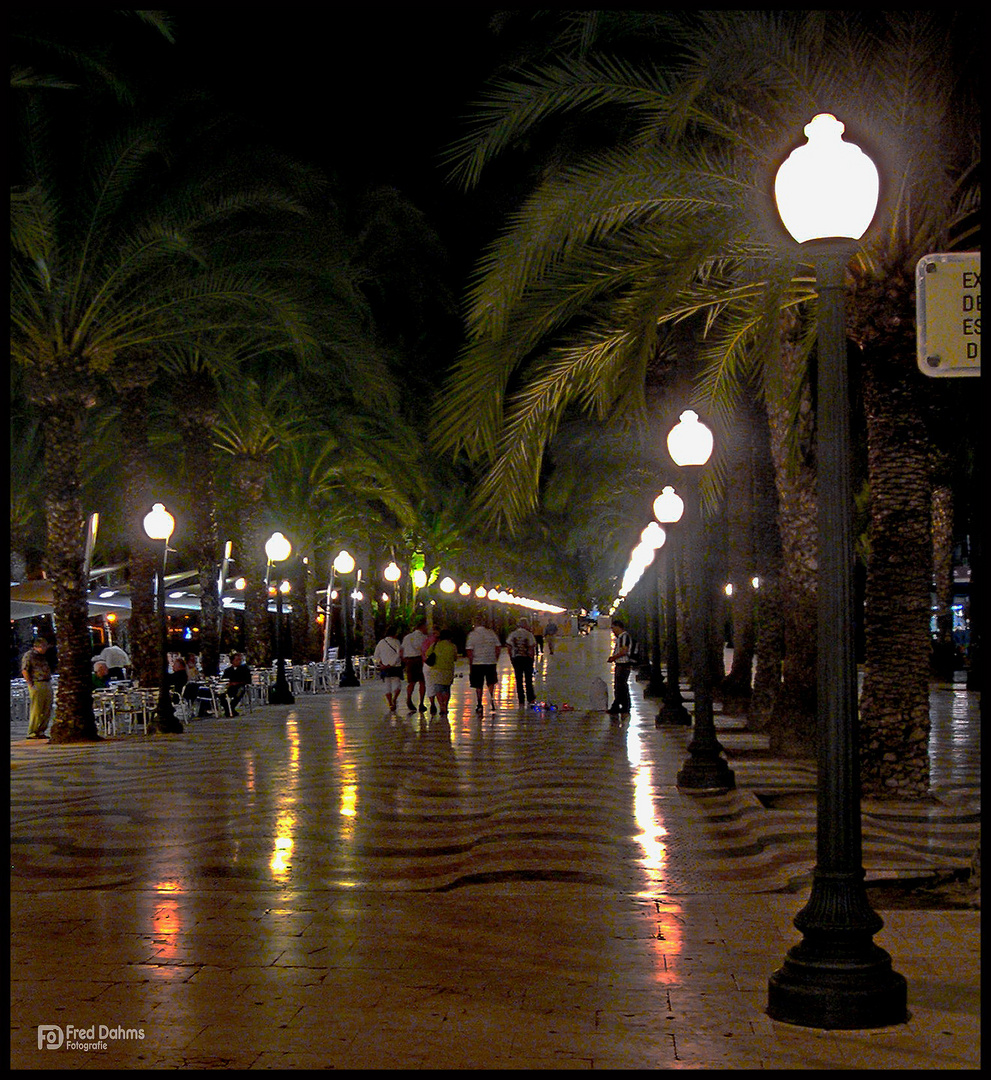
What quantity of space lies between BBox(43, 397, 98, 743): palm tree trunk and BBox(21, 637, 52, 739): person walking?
1.34m

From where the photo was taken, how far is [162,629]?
21.9 m

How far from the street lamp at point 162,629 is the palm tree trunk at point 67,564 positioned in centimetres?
124

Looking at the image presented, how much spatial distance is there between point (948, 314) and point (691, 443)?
7.41m

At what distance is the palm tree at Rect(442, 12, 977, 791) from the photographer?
456 inches

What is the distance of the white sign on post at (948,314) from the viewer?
5.89 m

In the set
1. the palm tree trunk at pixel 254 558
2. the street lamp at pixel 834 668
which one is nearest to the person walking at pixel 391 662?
the palm tree trunk at pixel 254 558

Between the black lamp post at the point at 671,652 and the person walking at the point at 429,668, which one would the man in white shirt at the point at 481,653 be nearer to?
the person walking at the point at 429,668

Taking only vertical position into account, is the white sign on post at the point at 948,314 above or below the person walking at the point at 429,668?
above

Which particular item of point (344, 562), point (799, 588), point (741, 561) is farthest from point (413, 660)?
point (799, 588)

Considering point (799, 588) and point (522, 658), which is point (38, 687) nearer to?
point (522, 658)

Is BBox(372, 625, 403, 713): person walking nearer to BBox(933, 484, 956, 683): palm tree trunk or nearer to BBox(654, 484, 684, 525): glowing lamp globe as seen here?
BBox(654, 484, 684, 525): glowing lamp globe

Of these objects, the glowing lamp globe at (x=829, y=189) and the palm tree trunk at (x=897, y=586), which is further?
the palm tree trunk at (x=897, y=586)

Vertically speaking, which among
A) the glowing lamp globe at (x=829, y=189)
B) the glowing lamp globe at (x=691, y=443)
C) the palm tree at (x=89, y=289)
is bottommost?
the glowing lamp globe at (x=691, y=443)

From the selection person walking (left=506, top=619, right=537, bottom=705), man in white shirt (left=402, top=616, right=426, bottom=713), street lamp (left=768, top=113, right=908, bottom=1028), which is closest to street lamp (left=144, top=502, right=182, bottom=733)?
man in white shirt (left=402, top=616, right=426, bottom=713)
